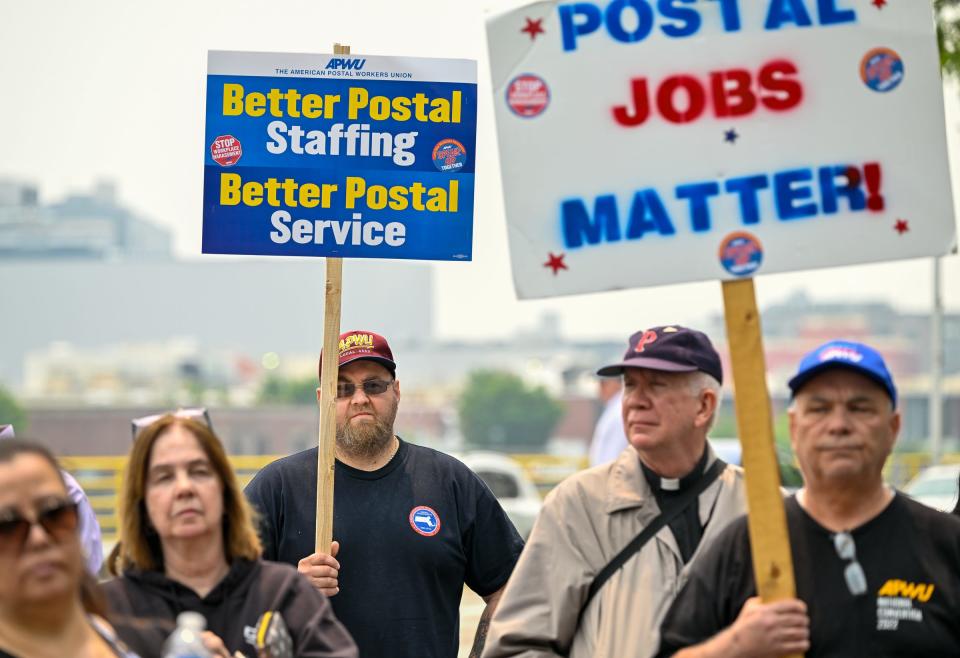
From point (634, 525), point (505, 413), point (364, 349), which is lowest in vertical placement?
point (634, 525)

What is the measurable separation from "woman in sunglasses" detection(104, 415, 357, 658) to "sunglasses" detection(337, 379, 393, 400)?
2.17 m

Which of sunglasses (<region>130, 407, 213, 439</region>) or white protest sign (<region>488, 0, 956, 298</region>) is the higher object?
white protest sign (<region>488, 0, 956, 298</region>)

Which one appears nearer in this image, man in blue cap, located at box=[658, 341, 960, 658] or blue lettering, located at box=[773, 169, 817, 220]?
man in blue cap, located at box=[658, 341, 960, 658]

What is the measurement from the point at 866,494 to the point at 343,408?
251cm

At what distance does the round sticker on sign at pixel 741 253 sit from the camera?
4379 mm

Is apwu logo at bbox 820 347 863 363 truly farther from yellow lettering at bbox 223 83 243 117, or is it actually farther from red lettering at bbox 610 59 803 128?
yellow lettering at bbox 223 83 243 117

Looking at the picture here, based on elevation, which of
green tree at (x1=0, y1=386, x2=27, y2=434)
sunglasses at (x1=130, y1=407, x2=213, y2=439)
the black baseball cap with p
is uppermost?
green tree at (x1=0, y1=386, x2=27, y2=434)

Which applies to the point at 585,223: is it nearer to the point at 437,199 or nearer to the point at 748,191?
the point at 748,191

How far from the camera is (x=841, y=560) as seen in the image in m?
4.24

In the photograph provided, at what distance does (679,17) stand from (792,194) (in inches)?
21.5

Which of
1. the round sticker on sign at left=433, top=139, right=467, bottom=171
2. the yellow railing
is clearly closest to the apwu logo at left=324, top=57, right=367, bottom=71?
the round sticker on sign at left=433, top=139, right=467, bottom=171

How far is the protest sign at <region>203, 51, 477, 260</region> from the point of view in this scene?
20.0 ft

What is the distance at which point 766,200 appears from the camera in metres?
4.41

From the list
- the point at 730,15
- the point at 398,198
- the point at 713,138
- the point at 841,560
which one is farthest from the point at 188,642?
the point at 398,198
